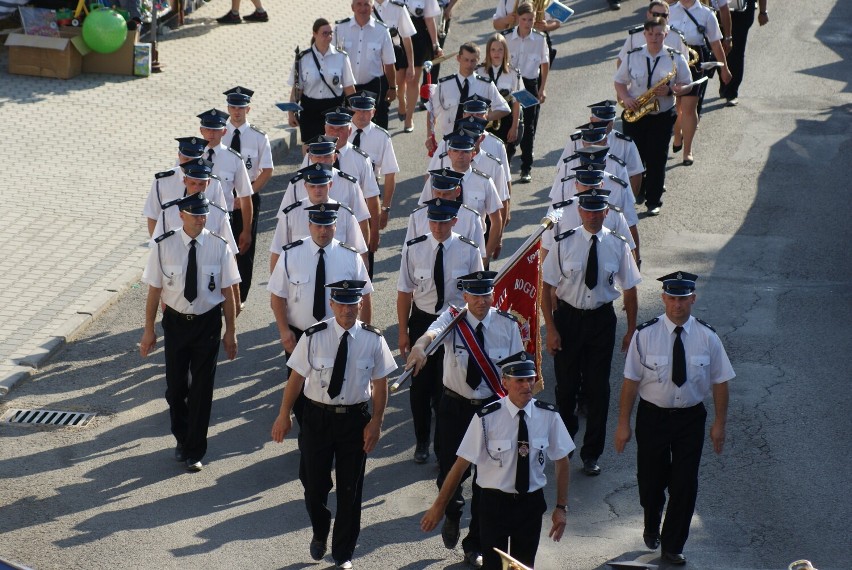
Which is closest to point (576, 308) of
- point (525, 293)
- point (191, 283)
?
point (525, 293)

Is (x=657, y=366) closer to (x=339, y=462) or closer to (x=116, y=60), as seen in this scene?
(x=339, y=462)

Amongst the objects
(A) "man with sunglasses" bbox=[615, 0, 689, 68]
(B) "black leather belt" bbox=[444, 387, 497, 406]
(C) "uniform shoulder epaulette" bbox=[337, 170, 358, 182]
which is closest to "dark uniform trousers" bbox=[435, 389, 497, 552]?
(B) "black leather belt" bbox=[444, 387, 497, 406]

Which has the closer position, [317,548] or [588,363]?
[317,548]

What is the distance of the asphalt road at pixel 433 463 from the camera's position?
932 centimetres

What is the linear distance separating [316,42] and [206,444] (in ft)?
20.8

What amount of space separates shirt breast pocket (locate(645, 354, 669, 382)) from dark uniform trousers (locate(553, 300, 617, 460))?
1.29m

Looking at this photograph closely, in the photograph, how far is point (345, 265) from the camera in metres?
10.3

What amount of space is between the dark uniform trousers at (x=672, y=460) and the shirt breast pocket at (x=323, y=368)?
2167 millimetres

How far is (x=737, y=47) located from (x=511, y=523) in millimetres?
12704

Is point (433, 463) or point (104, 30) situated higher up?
point (104, 30)

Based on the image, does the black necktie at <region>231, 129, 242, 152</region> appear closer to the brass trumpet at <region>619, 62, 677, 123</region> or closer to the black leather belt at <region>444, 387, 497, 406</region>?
the black leather belt at <region>444, 387, 497, 406</region>

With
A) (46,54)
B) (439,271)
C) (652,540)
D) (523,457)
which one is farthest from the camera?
(46,54)

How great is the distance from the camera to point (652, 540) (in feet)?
30.7

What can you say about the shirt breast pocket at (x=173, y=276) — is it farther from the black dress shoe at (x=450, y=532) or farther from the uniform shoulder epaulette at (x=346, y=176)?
the black dress shoe at (x=450, y=532)
